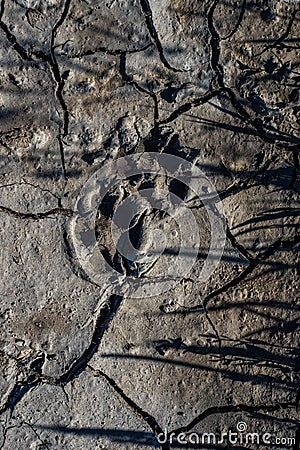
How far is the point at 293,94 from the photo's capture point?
11.1ft

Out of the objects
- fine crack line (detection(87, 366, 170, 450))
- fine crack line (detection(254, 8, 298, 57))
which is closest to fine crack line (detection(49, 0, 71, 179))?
fine crack line (detection(254, 8, 298, 57))

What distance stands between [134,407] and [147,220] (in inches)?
41.0

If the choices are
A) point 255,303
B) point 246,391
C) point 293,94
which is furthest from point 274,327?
point 293,94

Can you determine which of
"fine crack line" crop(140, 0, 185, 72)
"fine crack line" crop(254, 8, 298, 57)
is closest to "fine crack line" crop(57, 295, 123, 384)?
"fine crack line" crop(140, 0, 185, 72)

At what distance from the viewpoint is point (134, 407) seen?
11.2ft

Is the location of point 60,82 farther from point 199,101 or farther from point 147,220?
point 147,220

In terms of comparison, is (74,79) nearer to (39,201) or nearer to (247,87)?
(39,201)

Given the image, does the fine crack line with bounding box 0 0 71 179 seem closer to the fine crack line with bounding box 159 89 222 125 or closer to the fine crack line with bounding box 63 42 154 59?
the fine crack line with bounding box 63 42 154 59

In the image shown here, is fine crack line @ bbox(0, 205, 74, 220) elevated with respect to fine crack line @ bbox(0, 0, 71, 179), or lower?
lower

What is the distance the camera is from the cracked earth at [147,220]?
3.39 metres

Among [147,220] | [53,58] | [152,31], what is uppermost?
[152,31]

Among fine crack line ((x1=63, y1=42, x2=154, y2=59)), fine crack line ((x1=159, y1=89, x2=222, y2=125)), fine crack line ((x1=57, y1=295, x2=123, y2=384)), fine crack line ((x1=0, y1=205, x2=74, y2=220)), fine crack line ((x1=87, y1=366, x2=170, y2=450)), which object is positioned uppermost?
fine crack line ((x1=63, y1=42, x2=154, y2=59))

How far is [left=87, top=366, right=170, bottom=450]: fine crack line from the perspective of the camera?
342 cm

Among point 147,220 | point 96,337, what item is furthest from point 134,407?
point 147,220
